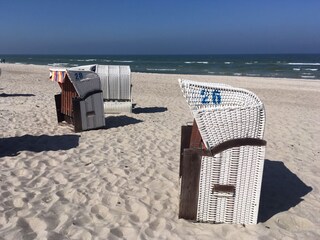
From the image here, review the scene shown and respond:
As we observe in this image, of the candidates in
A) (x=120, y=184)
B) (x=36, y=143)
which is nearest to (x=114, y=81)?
(x=36, y=143)

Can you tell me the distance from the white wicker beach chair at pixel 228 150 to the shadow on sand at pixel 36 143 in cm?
340

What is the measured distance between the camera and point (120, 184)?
15.9ft

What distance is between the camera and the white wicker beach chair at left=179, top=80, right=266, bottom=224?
3.61 meters

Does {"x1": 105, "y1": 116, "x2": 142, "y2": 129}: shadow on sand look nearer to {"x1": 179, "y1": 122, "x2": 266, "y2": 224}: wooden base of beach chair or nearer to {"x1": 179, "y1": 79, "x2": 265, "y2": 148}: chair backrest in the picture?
{"x1": 179, "y1": 122, "x2": 266, "y2": 224}: wooden base of beach chair

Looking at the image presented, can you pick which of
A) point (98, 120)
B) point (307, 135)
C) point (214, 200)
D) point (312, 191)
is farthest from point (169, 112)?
point (214, 200)

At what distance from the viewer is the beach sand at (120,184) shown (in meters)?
3.71

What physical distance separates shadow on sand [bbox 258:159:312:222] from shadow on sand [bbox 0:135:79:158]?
3.41 metres

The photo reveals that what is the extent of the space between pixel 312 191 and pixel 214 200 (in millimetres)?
1870

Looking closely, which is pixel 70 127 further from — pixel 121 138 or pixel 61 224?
pixel 61 224

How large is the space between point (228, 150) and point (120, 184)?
1790 mm

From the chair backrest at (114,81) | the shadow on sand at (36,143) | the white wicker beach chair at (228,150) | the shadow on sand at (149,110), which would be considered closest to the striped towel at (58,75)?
the chair backrest at (114,81)

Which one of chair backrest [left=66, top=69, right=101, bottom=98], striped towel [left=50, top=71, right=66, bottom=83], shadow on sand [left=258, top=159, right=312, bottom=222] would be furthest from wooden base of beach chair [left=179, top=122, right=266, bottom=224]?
striped towel [left=50, top=71, right=66, bottom=83]

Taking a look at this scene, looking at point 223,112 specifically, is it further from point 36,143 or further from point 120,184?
point 36,143

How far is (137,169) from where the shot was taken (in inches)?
215
